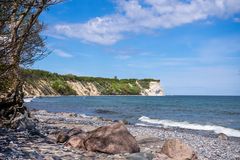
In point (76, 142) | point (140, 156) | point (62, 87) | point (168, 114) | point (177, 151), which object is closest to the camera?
point (140, 156)

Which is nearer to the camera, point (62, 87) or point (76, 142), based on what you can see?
point (76, 142)

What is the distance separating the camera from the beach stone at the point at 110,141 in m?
12.3

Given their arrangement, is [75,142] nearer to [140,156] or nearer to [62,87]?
[140,156]

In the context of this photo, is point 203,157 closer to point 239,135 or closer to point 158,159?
point 158,159

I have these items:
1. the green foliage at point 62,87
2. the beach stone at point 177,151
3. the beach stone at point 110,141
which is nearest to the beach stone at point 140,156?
the beach stone at point 110,141

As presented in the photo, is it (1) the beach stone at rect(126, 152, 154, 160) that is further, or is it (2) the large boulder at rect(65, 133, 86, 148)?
(2) the large boulder at rect(65, 133, 86, 148)

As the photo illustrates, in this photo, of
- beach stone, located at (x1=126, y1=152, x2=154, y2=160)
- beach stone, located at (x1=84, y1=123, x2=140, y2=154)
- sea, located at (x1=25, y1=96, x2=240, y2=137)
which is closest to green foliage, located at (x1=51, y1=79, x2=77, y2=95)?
sea, located at (x1=25, y1=96, x2=240, y2=137)

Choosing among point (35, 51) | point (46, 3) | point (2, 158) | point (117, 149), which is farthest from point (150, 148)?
point (46, 3)

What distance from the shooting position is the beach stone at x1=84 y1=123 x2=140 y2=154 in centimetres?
1233

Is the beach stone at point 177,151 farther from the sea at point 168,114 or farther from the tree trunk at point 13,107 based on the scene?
the sea at point 168,114

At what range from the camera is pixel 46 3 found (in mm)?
9156

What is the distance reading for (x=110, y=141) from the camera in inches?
495

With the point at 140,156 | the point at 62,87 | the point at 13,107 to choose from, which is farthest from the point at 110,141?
the point at 62,87

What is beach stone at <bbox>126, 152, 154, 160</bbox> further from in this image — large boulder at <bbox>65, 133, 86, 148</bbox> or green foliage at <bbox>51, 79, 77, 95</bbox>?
green foliage at <bbox>51, 79, 77, 95</bbox>
